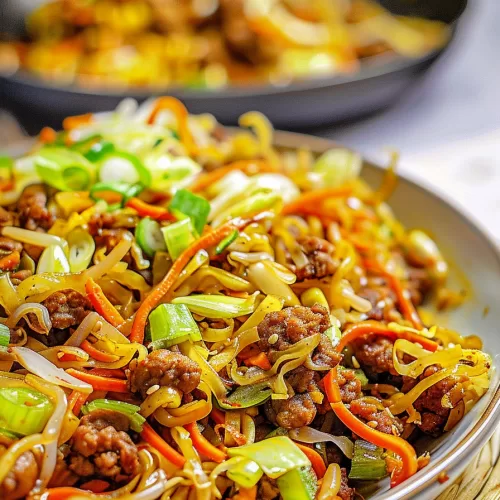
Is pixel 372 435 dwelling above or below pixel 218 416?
above

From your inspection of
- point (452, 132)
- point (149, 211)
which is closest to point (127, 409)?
point (149, 211)

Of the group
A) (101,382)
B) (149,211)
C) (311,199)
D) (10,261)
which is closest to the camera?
(101,382)

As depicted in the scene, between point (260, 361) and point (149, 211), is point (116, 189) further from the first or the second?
point (260, 361)

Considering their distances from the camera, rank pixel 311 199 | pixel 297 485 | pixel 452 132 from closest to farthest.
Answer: pixel 297 485
pixel 311 199
pixel 452 132

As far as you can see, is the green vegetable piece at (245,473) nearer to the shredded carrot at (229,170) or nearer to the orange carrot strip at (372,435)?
the orange carrot strip at (372,435)

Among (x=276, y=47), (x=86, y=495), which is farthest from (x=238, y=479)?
(x=276, y=47)

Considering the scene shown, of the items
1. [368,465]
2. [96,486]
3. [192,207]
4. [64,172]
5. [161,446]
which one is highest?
[192,207]
